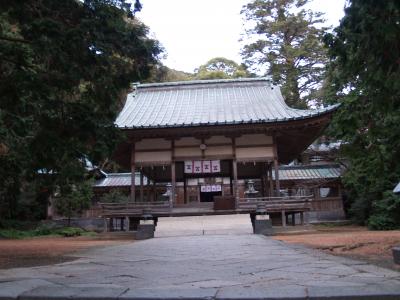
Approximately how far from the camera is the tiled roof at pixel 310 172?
95.2 feet

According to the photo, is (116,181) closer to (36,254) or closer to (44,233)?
(44,233)

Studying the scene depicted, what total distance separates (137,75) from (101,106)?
1.11 metres

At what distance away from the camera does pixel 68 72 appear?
6.80m

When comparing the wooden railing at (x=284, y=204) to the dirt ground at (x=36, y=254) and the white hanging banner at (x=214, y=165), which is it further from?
the dirt ground at (x=36, y=254)

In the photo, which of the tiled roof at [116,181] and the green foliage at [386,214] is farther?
the tiled roof at [116,181]

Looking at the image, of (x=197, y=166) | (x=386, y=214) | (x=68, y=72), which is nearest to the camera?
(x=68, y=72)

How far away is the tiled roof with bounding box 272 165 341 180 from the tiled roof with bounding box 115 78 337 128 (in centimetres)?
872

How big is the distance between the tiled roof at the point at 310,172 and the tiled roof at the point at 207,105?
28.6ft

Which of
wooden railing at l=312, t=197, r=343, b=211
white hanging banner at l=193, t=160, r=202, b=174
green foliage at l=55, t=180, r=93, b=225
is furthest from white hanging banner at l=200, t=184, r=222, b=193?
wooden railing at l=312, t=197, r=343, b=211

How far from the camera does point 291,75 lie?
38.0m

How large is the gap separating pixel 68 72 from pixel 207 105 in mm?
14622

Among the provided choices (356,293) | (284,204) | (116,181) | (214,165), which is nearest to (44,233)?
(116,181)

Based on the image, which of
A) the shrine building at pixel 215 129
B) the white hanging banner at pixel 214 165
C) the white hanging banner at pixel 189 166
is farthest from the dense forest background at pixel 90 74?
the white hanging banner at pixel 214 165

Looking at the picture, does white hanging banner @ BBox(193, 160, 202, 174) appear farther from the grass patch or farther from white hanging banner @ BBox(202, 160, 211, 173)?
the grass patch
